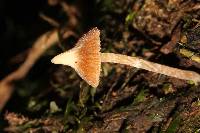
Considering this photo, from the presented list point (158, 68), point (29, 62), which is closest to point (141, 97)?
point (158, 68)

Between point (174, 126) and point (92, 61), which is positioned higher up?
point (92, 61)

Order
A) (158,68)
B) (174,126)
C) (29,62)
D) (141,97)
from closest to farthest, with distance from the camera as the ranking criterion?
1. (174,126)
2. (158,68)
3. (141,97)
4. (29,62)

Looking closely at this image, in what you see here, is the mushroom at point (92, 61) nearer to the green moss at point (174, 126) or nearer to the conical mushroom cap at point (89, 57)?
the conical mushroom cap at point (89, 57)

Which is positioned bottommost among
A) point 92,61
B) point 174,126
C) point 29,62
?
point 174,126

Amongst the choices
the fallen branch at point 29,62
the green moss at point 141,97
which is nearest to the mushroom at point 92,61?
the green moss at point 141,97

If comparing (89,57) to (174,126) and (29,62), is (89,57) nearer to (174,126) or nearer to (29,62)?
(174,126)

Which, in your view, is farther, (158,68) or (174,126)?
(158,68)

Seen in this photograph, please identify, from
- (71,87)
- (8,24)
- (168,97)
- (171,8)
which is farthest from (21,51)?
(168,97)

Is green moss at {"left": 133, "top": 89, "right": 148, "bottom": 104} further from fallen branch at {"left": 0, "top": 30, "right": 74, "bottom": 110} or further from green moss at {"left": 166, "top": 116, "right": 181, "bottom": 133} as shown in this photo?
fallen branch at {"left": 0, "top": 30, "right": 74, "bottom": 110}
